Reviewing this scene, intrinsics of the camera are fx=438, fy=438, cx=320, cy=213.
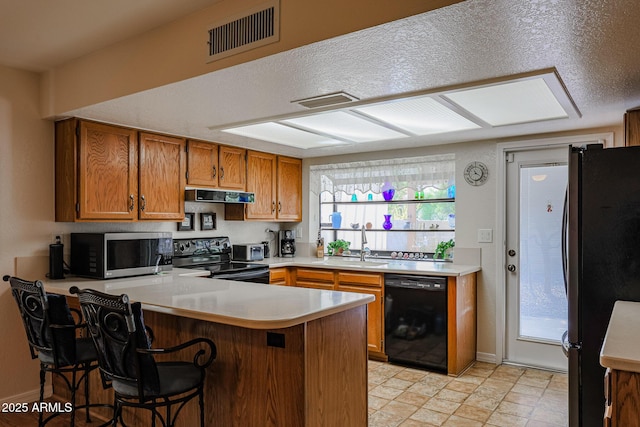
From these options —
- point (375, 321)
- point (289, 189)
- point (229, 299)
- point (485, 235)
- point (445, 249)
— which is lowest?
point (375, 321)

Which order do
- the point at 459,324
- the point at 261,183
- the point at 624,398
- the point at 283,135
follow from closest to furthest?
1. the point at 624,398
2. the point at 459,324
3. the point at 283,135
4. the point at 261,183

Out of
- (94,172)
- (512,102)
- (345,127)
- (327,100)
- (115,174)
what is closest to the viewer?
(327,100)

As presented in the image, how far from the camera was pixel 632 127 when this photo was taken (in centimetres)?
286

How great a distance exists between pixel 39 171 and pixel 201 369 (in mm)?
2208

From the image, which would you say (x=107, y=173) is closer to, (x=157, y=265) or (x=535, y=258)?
(x=157, y=265)

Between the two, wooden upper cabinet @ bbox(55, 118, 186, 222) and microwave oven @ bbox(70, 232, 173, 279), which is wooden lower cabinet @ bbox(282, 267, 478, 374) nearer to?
microwave oven @ bbox(70, 232, 173, 279)

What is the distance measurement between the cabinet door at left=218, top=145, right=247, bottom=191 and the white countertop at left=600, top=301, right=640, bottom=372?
3.49m

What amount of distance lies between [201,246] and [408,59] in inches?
122

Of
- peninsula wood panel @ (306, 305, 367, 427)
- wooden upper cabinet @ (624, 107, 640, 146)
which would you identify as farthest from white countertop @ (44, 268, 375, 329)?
wooden upper cabinet @ (624, 107, 640, 146)

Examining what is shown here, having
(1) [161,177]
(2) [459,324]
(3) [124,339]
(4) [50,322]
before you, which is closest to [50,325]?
(4) [50,322]

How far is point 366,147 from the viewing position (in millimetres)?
4602

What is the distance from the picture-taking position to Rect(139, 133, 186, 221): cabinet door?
3.70 metres

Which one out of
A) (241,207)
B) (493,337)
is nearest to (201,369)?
(241,207)

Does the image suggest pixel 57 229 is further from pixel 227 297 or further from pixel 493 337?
pixel 493 337
